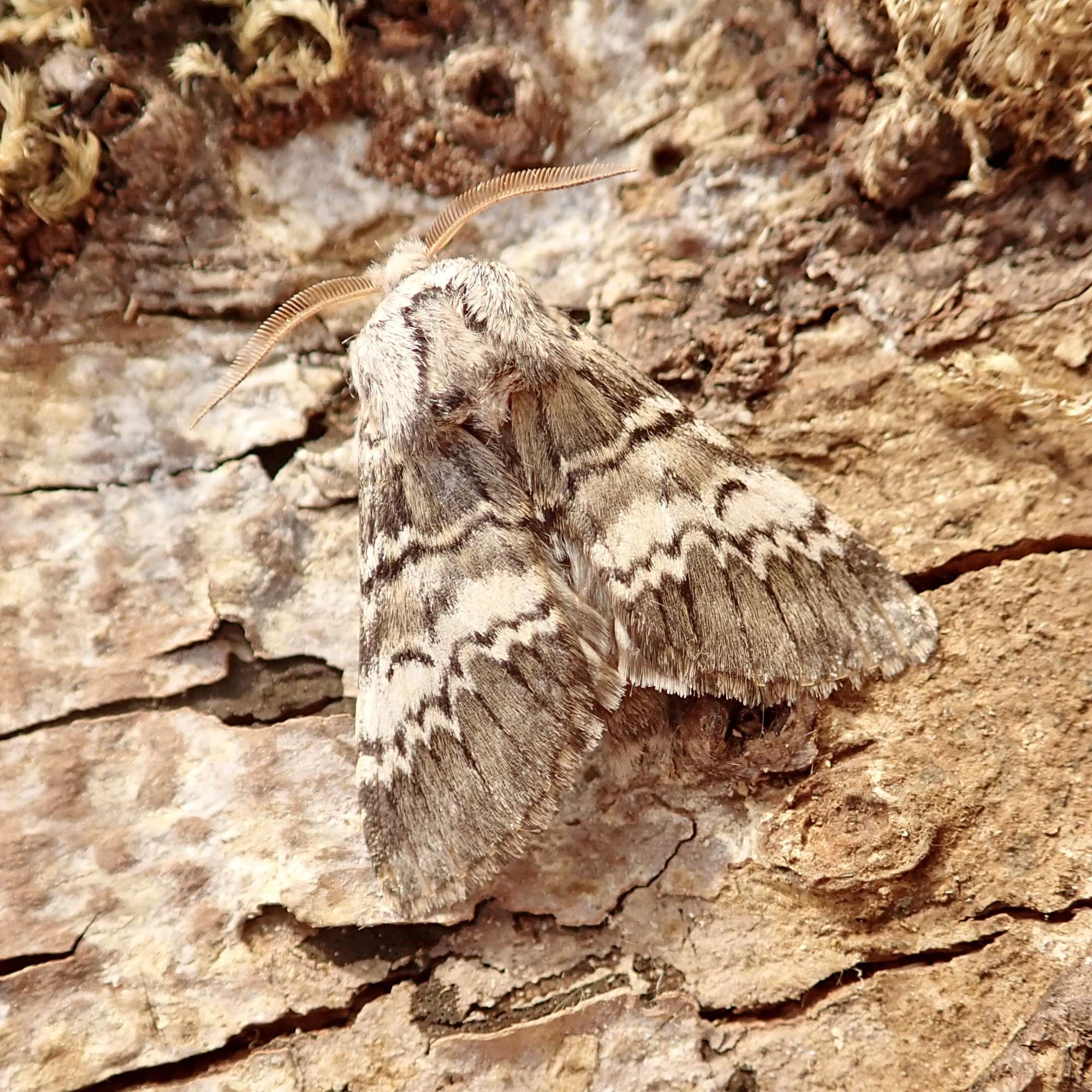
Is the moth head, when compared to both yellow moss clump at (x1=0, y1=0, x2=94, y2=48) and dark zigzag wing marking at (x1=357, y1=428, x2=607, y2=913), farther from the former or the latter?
yellow moss clump at (x1=0, y1=0, x2=94, y2=48)

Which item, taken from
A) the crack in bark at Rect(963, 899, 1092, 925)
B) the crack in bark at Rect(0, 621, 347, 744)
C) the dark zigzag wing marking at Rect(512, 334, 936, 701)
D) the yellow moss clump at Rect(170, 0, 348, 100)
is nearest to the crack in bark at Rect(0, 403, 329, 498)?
the crack in bark at Rect(0, 621, 347, 744)

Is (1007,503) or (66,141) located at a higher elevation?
(66,141)

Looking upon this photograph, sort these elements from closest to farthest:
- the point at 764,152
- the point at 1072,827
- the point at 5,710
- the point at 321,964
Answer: the point at 1072,827 → the point at 321,964 → the point at 5,710 → the point at 764,152

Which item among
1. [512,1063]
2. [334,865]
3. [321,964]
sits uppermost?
[334,865]

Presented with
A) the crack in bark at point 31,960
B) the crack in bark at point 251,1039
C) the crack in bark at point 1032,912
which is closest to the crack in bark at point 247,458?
the crack in bark at point 31,960

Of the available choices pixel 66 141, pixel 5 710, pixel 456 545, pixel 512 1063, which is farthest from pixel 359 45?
pixel 512 1063

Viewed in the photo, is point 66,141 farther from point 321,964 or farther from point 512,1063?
point 512,1063
